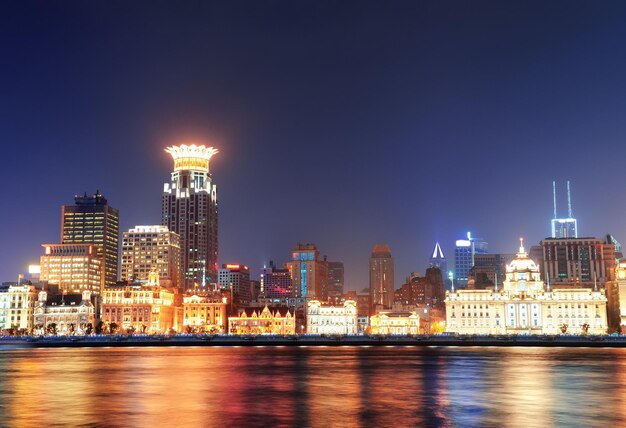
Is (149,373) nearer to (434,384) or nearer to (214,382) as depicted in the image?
(214,382)

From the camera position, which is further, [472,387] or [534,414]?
[472,387]

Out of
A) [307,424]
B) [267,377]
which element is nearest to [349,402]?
[307,424]

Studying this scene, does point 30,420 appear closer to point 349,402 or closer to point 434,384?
point 349,402

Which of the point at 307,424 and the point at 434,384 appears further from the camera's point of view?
the point at 434,384

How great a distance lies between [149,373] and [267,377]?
1432 centimetres

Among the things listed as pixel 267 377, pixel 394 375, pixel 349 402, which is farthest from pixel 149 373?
pixel 349 402

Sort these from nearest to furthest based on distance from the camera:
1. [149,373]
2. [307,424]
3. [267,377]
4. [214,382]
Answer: [307,424]
[214,382]
[267,377]
[149,373]

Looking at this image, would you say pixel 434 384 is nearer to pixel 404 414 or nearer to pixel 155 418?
pixel 404 414

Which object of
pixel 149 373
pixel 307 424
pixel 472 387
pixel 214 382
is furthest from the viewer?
pixel 149 373

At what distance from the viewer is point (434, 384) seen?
6281cm

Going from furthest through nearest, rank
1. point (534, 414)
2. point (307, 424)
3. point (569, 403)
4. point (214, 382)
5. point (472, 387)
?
1. point (214, 382)
2. point (472, 387)
3. point (569, 403)
4. point (534, 414)
5. point (307, 424)

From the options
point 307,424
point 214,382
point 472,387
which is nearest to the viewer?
point 307,424

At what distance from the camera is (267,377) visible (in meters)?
71.5

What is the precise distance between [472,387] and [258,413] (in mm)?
22780
